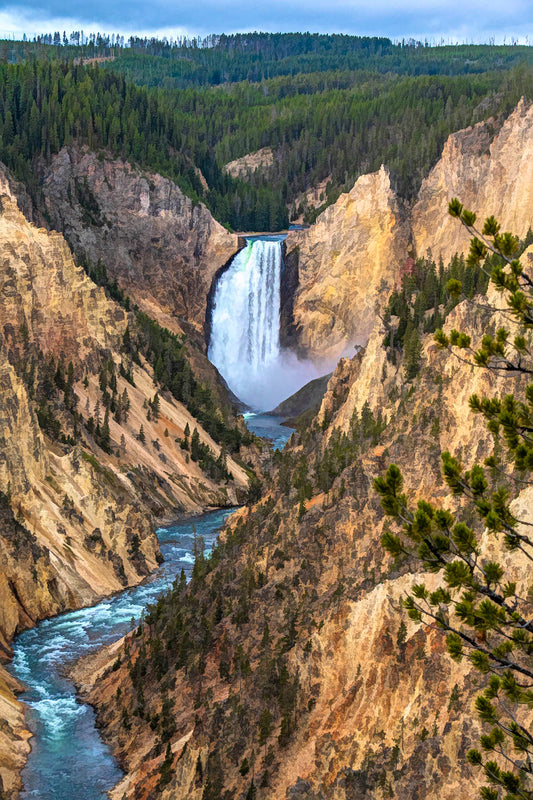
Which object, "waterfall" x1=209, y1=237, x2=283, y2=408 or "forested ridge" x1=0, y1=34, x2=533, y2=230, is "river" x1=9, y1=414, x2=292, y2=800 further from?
"waterfall" x1=209, y1=237, x2=283, y2=408

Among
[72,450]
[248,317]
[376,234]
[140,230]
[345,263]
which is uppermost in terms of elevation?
[140,230]

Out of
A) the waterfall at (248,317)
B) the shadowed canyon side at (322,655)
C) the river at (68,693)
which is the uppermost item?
the shadowed canyon side at (322,655)

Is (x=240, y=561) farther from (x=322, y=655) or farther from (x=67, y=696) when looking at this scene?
(x=322, y=655)

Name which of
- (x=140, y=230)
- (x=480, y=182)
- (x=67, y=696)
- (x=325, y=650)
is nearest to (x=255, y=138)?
(x=140, y=230)

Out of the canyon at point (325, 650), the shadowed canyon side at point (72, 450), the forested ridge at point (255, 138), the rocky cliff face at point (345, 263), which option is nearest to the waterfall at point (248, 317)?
the rocky cliff face at point (345, 263)

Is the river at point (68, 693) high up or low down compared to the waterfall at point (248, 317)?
up

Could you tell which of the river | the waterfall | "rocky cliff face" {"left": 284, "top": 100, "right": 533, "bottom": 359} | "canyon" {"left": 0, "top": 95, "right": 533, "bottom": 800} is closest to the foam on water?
the river

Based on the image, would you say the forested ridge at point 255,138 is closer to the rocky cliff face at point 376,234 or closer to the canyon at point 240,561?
the rocky cliff face at point 376,234
